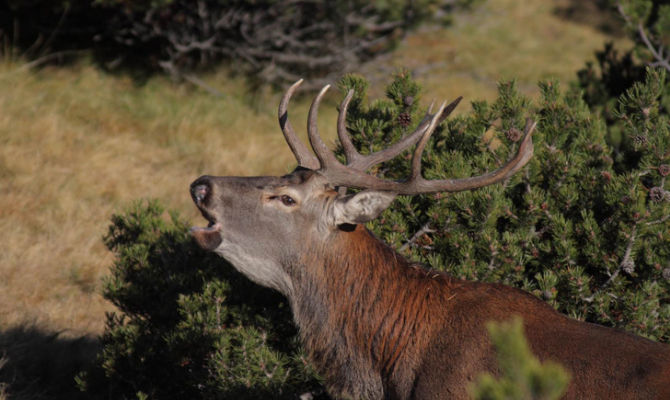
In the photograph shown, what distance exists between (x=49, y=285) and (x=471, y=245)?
3.76 metres

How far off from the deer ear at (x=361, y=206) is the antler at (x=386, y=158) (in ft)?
0.33

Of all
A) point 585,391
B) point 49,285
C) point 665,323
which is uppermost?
point 585,391

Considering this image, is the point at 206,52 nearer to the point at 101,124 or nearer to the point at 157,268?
the point at 101,124

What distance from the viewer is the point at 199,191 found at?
4000mm

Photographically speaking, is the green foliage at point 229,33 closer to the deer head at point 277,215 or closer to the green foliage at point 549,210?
the green foliage at point 549,210

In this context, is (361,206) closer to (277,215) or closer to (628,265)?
(277,215)

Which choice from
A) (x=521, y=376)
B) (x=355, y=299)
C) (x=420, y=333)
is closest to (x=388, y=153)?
(x=355, y=299)

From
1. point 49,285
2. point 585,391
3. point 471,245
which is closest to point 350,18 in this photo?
point 49,285

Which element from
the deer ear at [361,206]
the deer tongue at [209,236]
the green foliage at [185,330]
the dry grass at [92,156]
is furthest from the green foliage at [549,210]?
the dry grass at [92,156]

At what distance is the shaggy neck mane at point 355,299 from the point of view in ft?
12.8

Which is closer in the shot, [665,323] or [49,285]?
[665,323]

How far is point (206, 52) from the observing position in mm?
11430

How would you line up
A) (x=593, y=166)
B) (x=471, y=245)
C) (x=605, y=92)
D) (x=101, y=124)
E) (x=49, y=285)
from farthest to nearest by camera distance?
(x=101, y=124) → (x=605, y=92) → (x=49, y=285) → (x=593, y=166) → (x=471, y=245)

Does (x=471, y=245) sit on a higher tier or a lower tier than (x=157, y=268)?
higher
